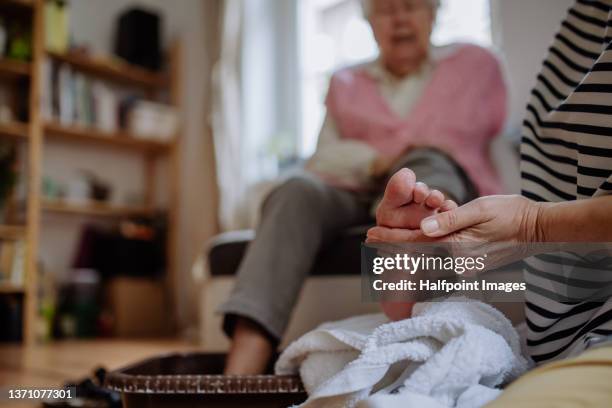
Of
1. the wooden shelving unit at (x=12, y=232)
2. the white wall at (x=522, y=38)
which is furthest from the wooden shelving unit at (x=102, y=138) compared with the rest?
the white wall at (x=522, y=38)

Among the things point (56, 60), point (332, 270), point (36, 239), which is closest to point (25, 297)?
point (36, 239)

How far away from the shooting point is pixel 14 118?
8.96 feet

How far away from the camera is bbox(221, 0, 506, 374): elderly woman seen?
824mm

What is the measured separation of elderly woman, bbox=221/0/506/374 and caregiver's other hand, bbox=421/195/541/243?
1.12 feet

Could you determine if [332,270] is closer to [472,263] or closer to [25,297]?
[472,263]

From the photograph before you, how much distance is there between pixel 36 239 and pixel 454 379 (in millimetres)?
2565

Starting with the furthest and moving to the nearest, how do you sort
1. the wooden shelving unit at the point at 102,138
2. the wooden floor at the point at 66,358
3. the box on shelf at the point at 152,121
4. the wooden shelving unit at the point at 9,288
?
the box on shelf at the point at 152,121 < the wooden shelving unit at the point at 102,138 < the wooden shelving unit at the point at 9,288 < the wooden floor at the point at 66,358

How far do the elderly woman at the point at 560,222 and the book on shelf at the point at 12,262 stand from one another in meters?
2.45

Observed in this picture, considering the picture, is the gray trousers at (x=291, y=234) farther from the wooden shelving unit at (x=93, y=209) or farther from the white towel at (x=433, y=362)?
the wooden shelving unit at (x=93, y=209)

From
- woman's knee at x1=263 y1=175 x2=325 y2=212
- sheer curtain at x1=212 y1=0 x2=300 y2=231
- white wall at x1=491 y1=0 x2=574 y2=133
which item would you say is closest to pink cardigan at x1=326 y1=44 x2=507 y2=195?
woman's knee at x1=263 y1=175 x2=325 y2=212

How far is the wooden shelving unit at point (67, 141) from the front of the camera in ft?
8.41

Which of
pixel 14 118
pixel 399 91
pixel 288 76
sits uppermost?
pixel 288 76

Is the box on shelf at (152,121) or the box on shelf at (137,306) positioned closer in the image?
the box on shelf at (137,306)

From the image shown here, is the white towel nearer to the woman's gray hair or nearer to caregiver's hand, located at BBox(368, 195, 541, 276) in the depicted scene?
caregiver's hand, located at BBox(368, 195, 541, 276)
